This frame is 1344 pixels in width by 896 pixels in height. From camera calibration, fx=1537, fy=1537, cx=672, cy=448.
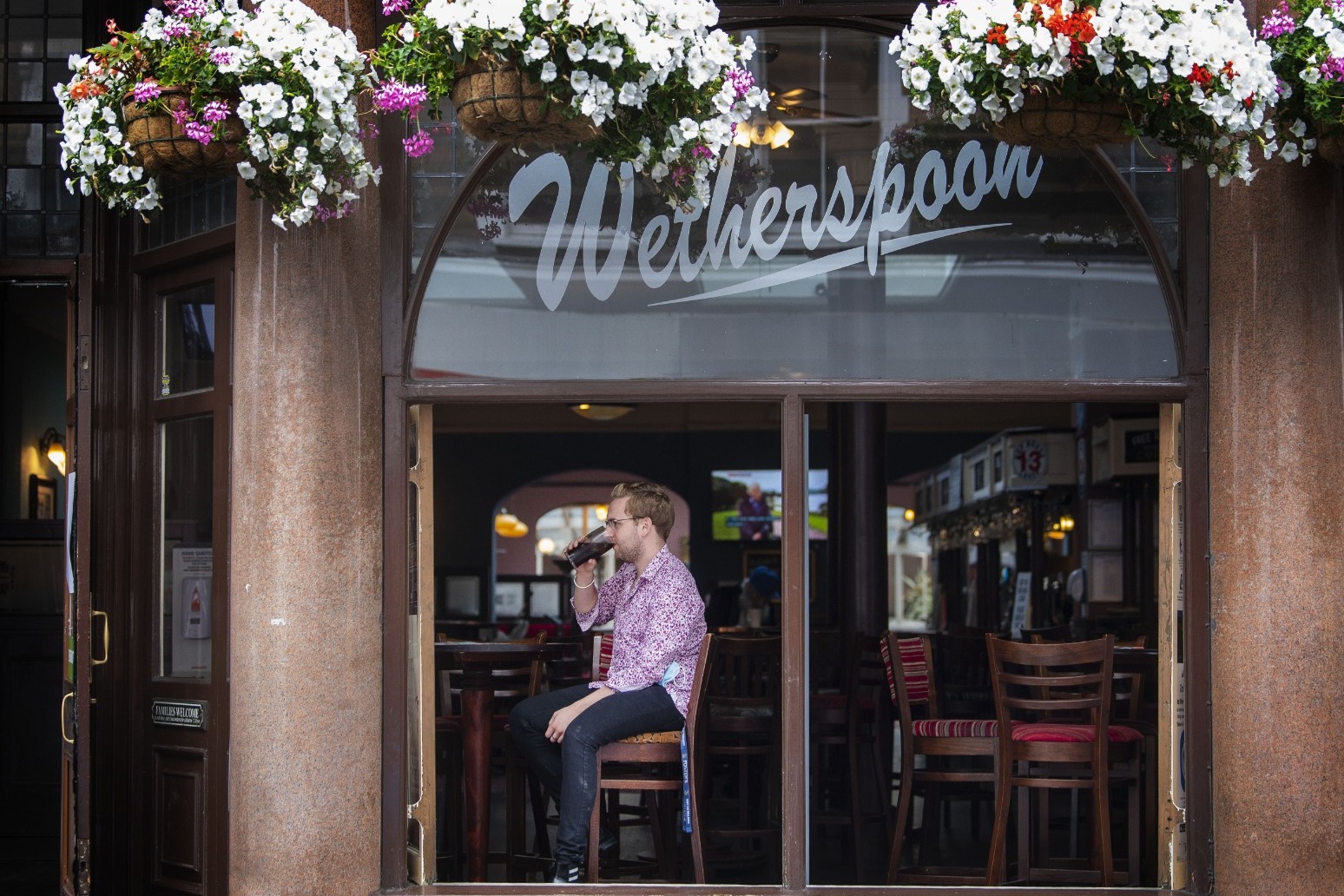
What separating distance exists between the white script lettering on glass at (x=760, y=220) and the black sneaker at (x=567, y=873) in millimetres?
1773

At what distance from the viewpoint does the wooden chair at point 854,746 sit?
275 inches

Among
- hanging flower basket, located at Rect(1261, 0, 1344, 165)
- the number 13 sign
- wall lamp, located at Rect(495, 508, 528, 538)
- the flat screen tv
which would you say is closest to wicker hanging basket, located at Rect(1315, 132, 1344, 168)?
hanging flower basket, located at Rect(1261, 0, 1344, 165)

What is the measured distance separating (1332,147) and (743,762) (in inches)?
133

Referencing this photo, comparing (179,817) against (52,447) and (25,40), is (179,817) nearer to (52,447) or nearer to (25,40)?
(25,40)

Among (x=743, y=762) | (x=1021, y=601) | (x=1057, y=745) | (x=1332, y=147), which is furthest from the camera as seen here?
(x=1021, y=601)

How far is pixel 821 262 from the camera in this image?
192 inches

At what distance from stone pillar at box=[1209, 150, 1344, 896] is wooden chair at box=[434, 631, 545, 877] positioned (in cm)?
254

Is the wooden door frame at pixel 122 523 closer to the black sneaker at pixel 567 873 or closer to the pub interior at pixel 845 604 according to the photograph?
the pub interior at pixel 845 604

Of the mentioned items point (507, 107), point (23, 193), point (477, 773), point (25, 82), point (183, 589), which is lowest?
point (477, 773)

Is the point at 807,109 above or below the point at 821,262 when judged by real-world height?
above

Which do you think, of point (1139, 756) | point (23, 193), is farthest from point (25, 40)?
point (1139, 756)

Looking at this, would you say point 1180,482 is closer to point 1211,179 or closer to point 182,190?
point 1211,179

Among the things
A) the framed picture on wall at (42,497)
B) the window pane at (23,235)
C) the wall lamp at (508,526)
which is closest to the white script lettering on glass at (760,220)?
the window pane at (23,235)

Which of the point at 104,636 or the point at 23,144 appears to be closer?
the point at 104,636
